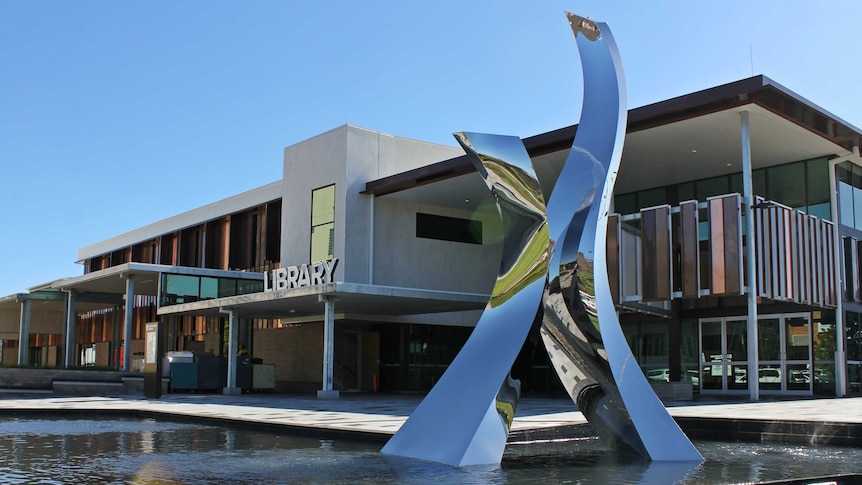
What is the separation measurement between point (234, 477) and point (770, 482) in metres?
4.50

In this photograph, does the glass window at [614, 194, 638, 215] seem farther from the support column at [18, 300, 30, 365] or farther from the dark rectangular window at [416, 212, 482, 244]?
the support column at [18, 300, 30, 365]

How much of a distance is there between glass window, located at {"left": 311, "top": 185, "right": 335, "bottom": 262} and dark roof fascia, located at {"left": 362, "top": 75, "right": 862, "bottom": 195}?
828cm

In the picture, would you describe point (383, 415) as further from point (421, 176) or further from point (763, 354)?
point (763, 354)

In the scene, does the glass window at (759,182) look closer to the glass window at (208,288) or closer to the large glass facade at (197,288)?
the large glass facade at (197,288)

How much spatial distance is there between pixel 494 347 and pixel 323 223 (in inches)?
822

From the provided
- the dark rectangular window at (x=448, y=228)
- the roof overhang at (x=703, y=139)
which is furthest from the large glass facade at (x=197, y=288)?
the roof overhang at (x=703, y=139)

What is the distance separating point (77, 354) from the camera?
4888 centimetres

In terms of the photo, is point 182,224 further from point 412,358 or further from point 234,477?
point 234,477

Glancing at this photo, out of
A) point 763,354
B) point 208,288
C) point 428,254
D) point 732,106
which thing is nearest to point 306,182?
point 428,254

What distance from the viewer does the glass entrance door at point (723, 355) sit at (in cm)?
2323

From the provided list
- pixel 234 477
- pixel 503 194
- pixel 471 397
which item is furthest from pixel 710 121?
pixel 234 477

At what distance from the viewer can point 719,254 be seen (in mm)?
19234

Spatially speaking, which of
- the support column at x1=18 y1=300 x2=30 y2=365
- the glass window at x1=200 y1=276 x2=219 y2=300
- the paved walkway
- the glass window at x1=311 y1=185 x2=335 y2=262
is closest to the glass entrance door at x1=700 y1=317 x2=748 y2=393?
the paved walkway

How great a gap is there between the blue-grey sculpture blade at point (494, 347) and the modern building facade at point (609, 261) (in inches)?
299
